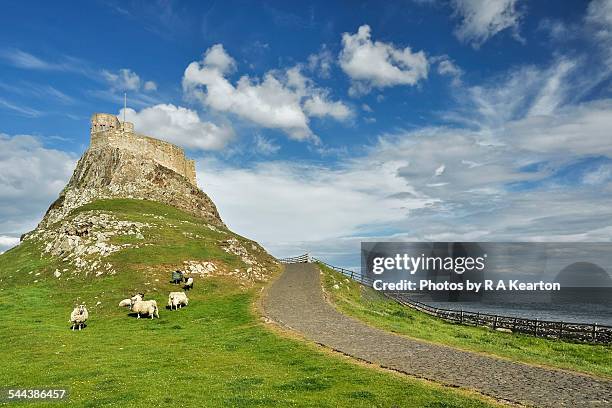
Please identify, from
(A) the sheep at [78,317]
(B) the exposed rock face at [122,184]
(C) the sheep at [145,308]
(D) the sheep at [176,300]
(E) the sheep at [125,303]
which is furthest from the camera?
(B) the exposed rock face at [122,184]

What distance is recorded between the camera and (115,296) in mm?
43531

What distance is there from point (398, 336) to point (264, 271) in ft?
115

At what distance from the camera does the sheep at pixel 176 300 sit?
137 feet

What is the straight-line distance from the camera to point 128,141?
95125 millimetres

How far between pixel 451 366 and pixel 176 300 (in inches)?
1144

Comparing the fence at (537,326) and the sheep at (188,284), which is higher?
the sheep at (188,284)

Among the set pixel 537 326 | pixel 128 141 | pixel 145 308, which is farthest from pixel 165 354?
pixel 128 141

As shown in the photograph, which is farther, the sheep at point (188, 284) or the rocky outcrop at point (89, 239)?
the rocky outcrop at point (89, 239)

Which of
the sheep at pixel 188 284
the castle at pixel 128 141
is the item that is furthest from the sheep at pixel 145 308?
the castle at pixel 128 141

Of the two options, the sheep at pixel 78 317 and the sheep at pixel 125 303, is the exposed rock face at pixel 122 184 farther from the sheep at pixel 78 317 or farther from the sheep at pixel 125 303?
the sheep at pixel 78 317

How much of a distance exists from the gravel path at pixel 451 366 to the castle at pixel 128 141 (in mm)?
71342

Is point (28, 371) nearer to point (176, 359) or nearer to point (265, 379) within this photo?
point (176, 359)

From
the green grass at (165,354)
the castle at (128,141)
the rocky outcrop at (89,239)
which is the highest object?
the castle at (128,141)

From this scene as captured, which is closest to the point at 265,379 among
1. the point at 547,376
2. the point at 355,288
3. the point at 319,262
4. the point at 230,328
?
the point at 547,376
